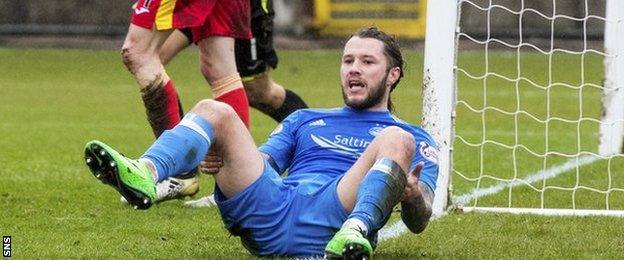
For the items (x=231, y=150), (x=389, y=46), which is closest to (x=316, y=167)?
(x=231, y=150)

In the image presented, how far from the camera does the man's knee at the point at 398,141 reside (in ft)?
15.9

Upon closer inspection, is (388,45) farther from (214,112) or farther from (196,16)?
(196,16)

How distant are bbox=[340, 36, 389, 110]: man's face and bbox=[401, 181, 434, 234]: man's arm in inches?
15.3

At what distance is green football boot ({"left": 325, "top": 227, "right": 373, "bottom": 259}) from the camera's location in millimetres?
4379

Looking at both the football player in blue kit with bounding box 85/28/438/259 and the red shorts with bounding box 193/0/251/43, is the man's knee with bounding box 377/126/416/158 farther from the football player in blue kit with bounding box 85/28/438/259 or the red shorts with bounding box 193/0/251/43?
the red shorts with bounding box 193/0/251/43

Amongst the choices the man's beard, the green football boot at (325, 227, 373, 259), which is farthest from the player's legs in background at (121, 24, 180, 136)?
the green football boot at (325, 227, 373, 259)

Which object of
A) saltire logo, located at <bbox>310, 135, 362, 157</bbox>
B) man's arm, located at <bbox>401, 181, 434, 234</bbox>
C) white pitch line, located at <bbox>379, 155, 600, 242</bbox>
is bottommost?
white pitch line, located at <bbox>379, 155, 600, 242</bbox>

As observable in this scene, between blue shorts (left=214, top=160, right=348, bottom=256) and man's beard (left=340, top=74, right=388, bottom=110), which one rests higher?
man's beard (left=340, top=74, right=388, bottom=110)

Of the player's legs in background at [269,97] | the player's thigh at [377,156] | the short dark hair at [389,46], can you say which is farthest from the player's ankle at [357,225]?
the player's legs in background at [269,97]

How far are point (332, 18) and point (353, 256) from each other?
17075 mm

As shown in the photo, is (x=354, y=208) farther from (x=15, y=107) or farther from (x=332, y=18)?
(x=332, y=18)

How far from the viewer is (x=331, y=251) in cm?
443

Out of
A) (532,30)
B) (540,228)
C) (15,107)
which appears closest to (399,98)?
(15,107)

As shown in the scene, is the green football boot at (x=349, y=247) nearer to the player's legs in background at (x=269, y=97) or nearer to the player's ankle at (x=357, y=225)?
the player's ankle at (x=357, y=225)
